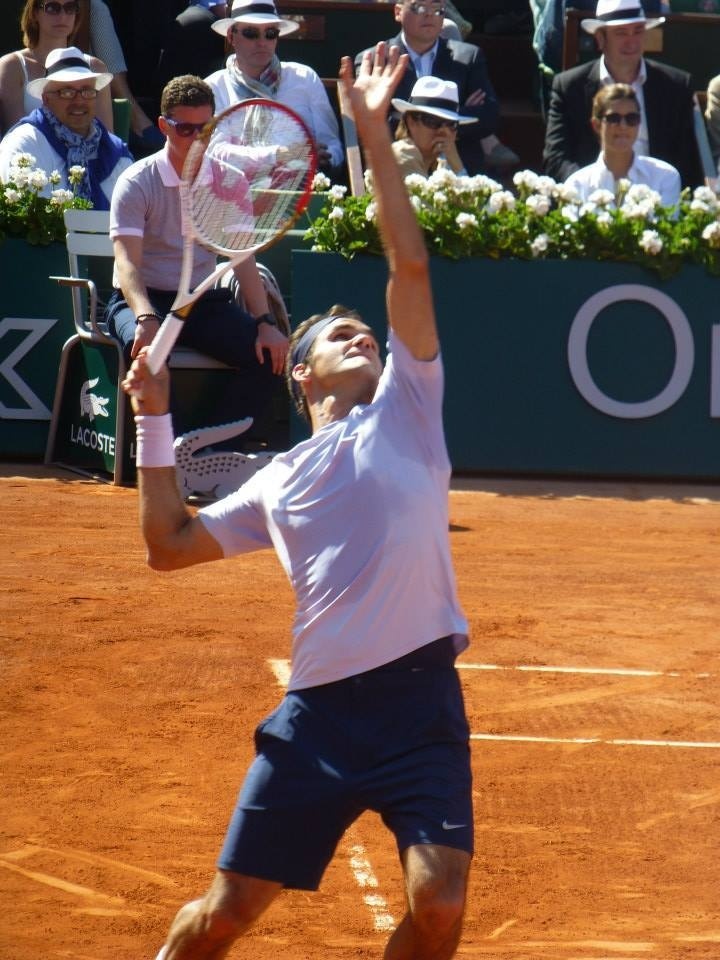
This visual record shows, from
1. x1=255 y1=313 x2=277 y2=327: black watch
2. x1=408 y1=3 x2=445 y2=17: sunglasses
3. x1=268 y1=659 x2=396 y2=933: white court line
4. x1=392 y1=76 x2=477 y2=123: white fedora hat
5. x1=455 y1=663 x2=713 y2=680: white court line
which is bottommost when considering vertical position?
x1=455 y1=663 x2=713 y2=680: white court line

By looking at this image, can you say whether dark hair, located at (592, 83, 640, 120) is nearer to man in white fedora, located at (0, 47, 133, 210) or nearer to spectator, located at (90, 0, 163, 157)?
man in white fedora, located at (0, 47, 133, 210)

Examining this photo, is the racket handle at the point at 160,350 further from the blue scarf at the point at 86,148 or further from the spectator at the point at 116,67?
the spectator at the point at 116,67

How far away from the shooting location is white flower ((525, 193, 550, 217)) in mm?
9228

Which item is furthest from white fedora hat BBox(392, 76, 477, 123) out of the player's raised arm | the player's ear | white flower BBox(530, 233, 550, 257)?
the player's raised arm

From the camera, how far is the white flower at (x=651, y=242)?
9156 millimetres

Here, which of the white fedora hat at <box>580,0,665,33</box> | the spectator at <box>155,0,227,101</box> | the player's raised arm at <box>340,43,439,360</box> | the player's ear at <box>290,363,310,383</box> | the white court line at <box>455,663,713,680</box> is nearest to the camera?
the player's raised arm at <box>340,43,439,360</box>

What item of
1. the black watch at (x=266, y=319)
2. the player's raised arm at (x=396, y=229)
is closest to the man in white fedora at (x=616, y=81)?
the black watch at (x=266, y=319)

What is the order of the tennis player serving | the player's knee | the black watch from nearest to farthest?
1. the player's knee
2. the tennis player serving
3. the black watch

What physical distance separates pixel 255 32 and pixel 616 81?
2649 millimetres

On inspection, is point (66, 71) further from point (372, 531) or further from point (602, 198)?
point (372, 531)

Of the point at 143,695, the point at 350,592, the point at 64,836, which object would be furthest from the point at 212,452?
the point at 350,592

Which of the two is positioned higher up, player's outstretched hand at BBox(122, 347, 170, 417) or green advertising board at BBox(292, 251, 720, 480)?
player's outstretched hand at BBox(122, 347, 170, 417)

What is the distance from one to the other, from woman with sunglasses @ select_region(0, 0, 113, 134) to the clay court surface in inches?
125

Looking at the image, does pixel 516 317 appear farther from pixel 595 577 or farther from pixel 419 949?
pixel 419 949
